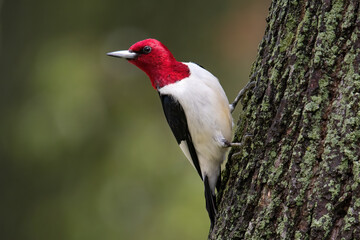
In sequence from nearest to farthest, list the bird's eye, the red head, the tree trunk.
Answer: the tree trunk, the red head, the bird's eye

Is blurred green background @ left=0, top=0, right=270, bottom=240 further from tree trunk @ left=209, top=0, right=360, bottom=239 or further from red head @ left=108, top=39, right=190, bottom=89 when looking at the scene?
tree trunk @ left=209, top=0, right=360, bottom=239

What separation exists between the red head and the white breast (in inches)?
2.7

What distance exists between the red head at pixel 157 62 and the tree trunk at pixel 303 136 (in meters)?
1.00

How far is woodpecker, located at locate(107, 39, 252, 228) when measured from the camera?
3189mm

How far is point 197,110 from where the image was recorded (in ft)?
10.5

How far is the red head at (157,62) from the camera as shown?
3377mm

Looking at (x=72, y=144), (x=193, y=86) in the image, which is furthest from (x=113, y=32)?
(x=193, y=86)

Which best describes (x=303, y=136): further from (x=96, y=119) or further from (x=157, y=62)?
(x=96, y=119)

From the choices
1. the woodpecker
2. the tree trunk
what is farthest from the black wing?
the tree trunk

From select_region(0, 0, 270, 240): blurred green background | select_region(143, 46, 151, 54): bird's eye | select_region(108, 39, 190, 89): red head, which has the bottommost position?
select_region(0, 0, 270, 240): blurred green background

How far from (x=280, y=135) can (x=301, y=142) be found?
14cm

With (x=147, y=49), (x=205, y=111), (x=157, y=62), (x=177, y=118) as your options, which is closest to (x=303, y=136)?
(x=205, y=111)

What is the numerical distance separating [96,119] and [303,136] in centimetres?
406

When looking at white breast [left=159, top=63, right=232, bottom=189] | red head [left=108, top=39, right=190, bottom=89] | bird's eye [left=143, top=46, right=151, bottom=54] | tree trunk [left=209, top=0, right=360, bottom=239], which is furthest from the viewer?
bird's eye [left=143, top=46, right=151, bottom=54]
